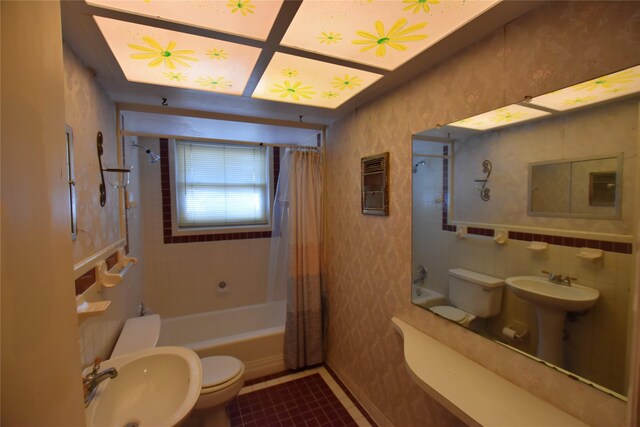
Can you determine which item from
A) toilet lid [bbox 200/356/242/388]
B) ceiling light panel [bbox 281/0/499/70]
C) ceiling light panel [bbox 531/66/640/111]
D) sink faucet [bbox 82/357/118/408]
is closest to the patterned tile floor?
toilet lid [bbox 200/356/242/388]

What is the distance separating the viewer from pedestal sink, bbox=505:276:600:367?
912 millimetres

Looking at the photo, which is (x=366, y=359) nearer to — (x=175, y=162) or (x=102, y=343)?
(x=102, y=343)

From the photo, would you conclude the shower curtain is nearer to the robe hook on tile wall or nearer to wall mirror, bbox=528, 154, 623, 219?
the robe hook on tile wall

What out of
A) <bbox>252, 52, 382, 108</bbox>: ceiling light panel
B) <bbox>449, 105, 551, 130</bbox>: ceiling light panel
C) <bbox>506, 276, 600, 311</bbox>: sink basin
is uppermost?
<bbox>252, 52, 382, 108</bbox>: ceiling light panel

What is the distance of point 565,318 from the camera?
3.12 ft

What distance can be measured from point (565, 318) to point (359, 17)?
51.8 inches

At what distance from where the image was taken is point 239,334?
8.02 ft

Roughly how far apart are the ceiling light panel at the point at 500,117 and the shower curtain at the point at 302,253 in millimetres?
1430

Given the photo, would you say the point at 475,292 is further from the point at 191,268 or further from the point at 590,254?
the point at 191,268

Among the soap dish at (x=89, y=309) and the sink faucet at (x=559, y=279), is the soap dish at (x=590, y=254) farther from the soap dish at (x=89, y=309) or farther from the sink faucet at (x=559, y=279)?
the soap dish at (x=89, y=309)

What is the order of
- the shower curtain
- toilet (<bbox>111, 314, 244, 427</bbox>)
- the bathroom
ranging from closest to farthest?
1. the bathroom
2. toilet (<bbox>111, 314, 244, 427</bbox>)
3. the shower curtain

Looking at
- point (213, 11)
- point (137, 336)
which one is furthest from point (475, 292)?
point (137, 336)

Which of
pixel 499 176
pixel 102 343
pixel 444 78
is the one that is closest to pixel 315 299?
pixel 102 343

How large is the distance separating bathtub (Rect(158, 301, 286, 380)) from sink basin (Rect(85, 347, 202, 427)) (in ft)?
3.20
